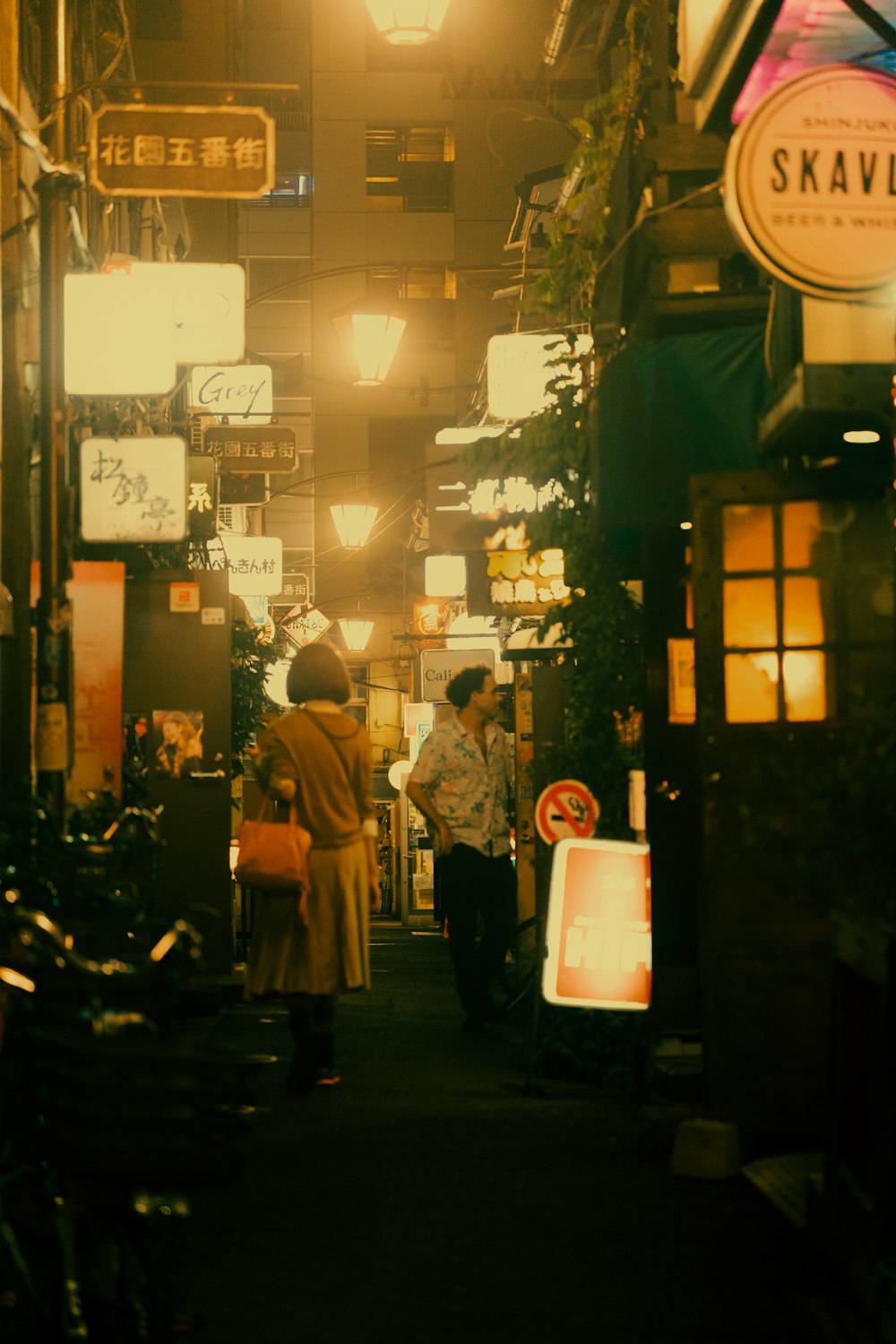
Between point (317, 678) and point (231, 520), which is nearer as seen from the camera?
point (317, 678)

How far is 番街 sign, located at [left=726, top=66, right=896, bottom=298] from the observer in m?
6.41

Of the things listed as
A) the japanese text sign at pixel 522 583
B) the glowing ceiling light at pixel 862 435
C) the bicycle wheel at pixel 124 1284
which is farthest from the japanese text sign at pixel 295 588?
the bicycle wheel at pixel 124 1284

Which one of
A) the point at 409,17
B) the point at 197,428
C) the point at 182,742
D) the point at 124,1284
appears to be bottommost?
the point at 124,1284

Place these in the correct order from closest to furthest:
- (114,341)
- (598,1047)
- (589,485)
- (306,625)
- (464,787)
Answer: (598,1047) < (589,485) < (464,787) < (114,341) < (306,625)

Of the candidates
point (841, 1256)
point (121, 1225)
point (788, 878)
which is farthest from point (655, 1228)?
point (121, 1225)

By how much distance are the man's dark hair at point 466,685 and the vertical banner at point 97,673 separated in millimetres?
2546

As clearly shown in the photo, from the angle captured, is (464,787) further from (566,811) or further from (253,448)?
(253,448)

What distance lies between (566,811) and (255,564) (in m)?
18.4

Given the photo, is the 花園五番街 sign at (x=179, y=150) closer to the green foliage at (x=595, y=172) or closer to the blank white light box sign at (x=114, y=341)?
the blank white light box sign at (x=114, y=341)

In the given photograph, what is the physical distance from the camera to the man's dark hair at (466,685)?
11.6 meters

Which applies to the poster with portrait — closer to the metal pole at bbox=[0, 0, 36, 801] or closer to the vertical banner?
the vertical banner

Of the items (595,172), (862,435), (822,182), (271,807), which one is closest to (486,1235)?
(271,807)

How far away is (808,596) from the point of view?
705cm

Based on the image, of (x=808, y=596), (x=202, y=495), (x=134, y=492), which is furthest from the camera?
(x=202, y=495)
